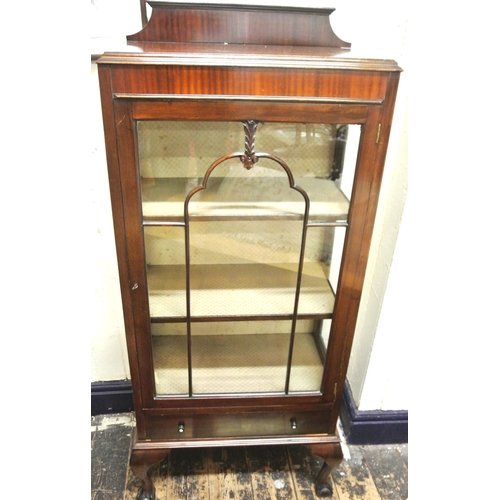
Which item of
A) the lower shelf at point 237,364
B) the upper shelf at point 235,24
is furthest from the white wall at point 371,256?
the lower shelf at point 237,364

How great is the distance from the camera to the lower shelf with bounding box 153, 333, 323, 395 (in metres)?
0.94

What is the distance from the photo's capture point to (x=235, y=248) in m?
0.86

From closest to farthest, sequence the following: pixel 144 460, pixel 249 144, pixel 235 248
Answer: pixel 249 144
pixel 235 248
pixel 144 460

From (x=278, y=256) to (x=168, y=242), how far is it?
22cm

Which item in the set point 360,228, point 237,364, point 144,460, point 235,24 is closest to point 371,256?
point 360,228

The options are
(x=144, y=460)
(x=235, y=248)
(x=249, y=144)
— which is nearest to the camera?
(x=249, y=144)

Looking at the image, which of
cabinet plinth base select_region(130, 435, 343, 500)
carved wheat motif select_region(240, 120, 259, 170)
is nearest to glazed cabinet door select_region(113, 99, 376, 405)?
carved wheat motif select_region(240, 120, 259, 170)

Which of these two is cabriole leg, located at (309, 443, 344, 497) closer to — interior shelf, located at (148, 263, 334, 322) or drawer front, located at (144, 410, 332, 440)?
drawer front, located at (144, 410, 332, 440)

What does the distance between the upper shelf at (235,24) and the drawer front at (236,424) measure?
2.49 feet

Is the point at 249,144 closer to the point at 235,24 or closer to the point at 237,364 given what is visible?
the point at 235,24

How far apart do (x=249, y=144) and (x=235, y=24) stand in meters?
0.21
